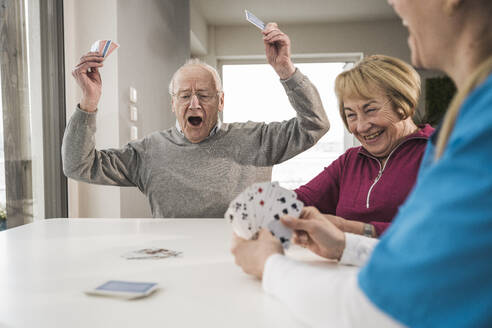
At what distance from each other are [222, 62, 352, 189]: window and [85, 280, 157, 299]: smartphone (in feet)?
19.5

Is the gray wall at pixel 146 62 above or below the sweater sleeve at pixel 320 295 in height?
above

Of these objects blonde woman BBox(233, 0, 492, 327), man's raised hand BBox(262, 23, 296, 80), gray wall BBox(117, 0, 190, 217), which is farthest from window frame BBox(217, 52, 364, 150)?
blonde woman BBox(233, 0, 492, 327)

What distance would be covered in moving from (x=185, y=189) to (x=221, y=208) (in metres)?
0.19

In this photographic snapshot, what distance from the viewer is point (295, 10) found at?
5688 mm

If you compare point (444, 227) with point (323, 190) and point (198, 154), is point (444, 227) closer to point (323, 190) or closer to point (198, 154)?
point (323, 190)

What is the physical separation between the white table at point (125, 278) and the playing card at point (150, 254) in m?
0.03

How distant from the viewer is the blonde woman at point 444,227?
41cm

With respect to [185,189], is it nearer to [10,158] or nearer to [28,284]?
[10,158]

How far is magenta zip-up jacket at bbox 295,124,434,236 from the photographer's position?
141 cm

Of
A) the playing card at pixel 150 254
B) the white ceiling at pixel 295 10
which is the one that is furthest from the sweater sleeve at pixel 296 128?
the white ceiling at pixel 295 10

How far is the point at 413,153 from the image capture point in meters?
1.44

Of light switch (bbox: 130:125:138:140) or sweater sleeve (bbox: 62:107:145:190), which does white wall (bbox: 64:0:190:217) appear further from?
sweater sleeve (bbox: 62:107:145:190)

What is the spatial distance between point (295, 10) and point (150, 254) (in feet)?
17.2

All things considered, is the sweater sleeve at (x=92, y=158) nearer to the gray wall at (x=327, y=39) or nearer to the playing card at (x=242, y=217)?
the playing card at (x=242, y=217)
